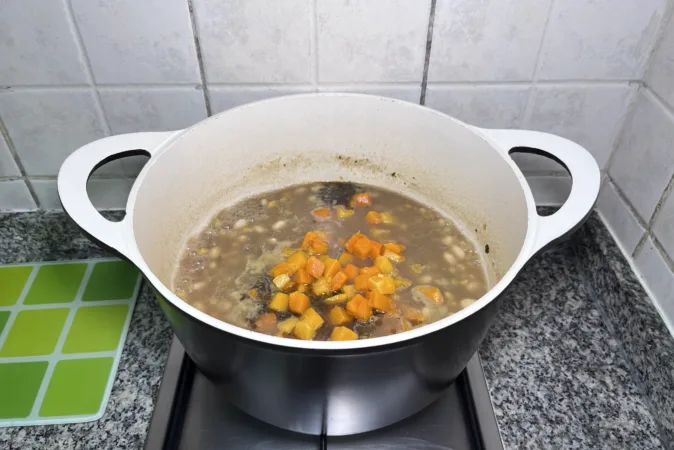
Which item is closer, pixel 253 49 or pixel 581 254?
pixel 253 49

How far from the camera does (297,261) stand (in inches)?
32.3

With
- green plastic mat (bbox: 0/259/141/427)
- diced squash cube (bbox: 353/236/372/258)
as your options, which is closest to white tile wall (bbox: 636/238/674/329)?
diced squash cube (bbox: 353/236/372/258)

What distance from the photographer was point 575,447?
0.75m

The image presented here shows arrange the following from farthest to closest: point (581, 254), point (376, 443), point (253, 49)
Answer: point (581, 254)
point (253, 49)
point (376, 443)

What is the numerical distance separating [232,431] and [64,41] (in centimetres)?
63

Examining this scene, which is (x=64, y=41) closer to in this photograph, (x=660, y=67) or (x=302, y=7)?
(x=302, y=7)

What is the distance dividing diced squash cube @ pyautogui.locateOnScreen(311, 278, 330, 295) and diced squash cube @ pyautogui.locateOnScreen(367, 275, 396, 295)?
6 cm

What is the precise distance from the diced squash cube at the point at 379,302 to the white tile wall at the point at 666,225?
0.43 m

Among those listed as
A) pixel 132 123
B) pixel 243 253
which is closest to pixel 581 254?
pixel 243 253

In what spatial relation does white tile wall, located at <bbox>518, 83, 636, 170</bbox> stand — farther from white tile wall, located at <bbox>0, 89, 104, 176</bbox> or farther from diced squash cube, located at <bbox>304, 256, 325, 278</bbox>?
white tile wall, located at <bbox>0, 89, 104, 176</bbox>

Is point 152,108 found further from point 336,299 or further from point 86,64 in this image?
point 336,299

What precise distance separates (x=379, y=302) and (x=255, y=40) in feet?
1.46

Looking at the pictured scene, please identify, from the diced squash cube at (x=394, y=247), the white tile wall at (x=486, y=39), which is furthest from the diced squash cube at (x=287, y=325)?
the white tile wall at (x=486, y=39)

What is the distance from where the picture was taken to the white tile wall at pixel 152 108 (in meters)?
0.87
